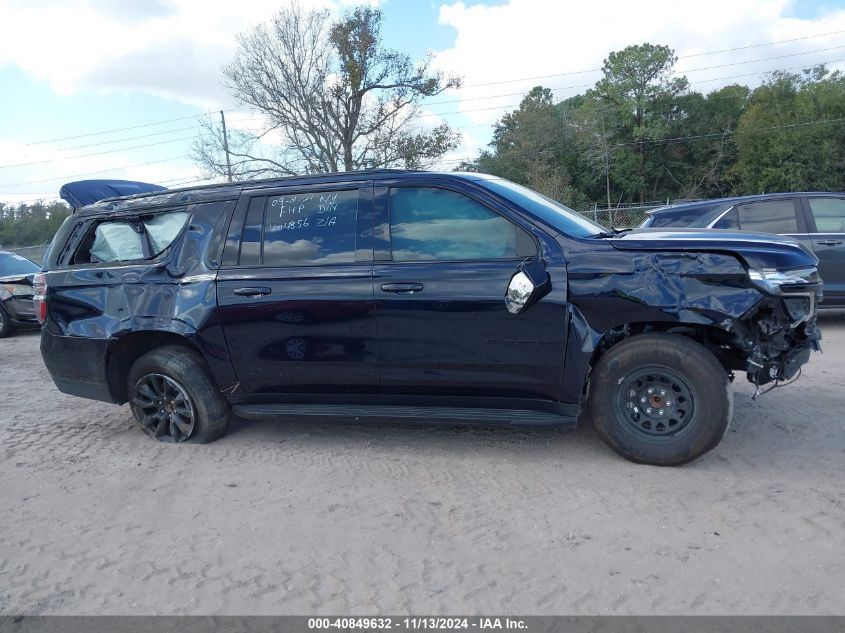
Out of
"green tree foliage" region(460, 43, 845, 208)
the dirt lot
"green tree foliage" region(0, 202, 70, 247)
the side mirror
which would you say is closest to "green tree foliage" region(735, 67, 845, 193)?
"green tree foliage" region(460, 43, 845, 208)

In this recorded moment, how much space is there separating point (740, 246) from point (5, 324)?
11347 mm

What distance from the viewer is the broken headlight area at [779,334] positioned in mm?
3547

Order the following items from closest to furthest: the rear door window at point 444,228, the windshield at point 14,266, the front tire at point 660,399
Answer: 1. the front tire at point 660,399
2. the rear door window at point 444,228
3. the windshield at point 14,266

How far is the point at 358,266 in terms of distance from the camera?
4.09m

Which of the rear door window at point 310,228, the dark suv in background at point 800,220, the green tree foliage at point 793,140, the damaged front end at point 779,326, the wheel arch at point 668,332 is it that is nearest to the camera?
the damaged front end at point 779,326

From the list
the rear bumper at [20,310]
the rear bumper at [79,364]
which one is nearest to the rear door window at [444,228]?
the rear bumper at [79,364]

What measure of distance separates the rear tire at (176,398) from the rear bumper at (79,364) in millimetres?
210

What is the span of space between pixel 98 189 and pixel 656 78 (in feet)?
143

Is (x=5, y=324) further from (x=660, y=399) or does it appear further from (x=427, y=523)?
(x=660, y=399)

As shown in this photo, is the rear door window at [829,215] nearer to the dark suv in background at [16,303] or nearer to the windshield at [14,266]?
the dark suv in background at [16,303]

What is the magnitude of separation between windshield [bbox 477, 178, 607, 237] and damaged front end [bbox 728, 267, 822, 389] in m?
1.07

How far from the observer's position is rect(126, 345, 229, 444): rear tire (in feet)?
15.0
